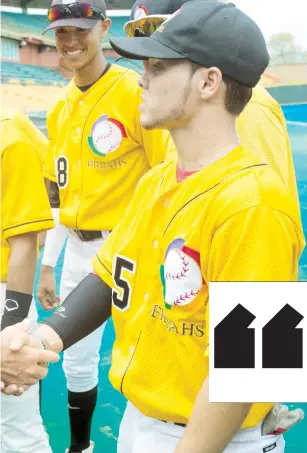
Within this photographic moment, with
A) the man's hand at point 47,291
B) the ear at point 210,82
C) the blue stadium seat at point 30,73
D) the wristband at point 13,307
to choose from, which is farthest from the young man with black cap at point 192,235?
the blue stadium seat at point 30,73

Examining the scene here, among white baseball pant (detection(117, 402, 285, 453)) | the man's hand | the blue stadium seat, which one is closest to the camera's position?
white baseball pant (detection(117, 402, 285, 453))

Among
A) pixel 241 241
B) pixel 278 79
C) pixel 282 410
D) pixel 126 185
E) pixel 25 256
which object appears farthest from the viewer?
pixel 278 79

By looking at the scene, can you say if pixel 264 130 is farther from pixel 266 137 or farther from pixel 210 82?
pixel 210 82

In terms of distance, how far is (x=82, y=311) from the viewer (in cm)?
137

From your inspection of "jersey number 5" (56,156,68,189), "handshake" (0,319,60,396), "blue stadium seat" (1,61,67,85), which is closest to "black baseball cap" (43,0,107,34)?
"jersey number 5" (56,156,68,189)

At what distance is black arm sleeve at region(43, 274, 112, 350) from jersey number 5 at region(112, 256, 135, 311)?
0.07m

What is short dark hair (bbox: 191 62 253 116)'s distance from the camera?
3.74ft

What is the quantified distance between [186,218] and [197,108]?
0.68ft

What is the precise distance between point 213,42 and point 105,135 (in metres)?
1.32

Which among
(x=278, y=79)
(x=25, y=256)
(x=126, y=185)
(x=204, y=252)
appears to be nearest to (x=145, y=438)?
(x=204, y=252)

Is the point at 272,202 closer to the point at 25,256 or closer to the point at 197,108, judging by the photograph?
the point at 197,108

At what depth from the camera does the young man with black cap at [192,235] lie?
1.03 metres

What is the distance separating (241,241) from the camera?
1007mm

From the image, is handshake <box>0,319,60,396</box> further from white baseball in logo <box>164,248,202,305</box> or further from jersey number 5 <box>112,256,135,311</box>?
white baseball in logo <box>164,248,202,305</box>
